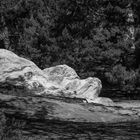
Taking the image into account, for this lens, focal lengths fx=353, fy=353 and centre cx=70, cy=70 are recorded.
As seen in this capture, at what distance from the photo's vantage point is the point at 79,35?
2458 centimetres

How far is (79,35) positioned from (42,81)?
33.1 ft

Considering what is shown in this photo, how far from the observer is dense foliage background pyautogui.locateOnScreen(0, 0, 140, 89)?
926 inches

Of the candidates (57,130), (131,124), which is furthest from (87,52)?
(57,130)

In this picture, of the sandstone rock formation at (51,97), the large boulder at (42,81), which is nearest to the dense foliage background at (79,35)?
the sandstone rock formation at (51,97)

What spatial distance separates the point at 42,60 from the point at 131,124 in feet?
43.8

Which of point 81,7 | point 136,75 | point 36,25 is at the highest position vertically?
point 81,7

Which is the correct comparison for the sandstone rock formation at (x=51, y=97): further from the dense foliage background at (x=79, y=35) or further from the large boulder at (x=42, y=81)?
the dense foliage background at (x=79, y=35)

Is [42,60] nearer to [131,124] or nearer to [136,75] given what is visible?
[136,75]

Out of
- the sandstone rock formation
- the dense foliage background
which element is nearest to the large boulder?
the sandstone rock formation

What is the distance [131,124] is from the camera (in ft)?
36.2

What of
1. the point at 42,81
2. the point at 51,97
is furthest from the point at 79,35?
the point at 51,97

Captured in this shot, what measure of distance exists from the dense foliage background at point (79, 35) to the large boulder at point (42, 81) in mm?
6631

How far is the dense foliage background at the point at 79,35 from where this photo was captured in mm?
23531

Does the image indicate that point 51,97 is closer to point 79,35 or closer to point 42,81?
point 42,81
